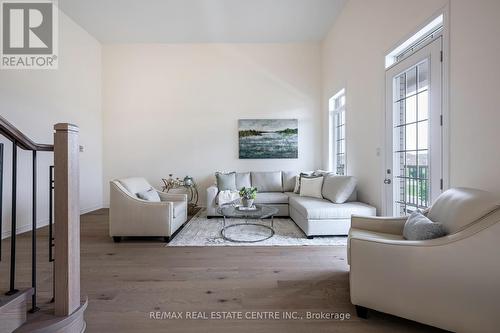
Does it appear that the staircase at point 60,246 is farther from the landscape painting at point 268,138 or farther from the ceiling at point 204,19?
the landscape painting at point 268,138

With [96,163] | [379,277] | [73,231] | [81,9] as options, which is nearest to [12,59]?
[81,9]

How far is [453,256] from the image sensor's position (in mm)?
1334

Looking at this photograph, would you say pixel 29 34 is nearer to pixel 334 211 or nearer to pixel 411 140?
pixel 334 211

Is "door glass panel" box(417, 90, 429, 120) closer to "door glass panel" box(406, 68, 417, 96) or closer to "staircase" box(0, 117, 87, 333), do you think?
"door glass panel" box(406, 68, 417, 96)

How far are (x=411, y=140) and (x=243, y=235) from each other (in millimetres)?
2366

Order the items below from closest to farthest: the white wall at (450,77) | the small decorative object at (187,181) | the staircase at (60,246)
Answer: the staircase at (60,246), the white wall at (450,77), the small decorative object at (187,181)

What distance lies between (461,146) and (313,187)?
234cm

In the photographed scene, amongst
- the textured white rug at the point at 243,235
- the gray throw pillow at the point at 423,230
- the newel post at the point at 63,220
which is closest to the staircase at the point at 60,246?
the newel post at the point at 63,220

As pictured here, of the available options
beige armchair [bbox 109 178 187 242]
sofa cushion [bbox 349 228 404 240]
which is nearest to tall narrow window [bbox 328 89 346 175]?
sofa cushion [bbox 349 228 404 240]

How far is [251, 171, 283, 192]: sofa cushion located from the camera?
5027 mm

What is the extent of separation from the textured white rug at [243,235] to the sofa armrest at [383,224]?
3.11 feet

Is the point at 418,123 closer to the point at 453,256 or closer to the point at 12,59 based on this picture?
the point at 453,256

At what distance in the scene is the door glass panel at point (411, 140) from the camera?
2.44m

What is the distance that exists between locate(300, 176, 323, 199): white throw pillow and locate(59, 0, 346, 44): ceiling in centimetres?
298
